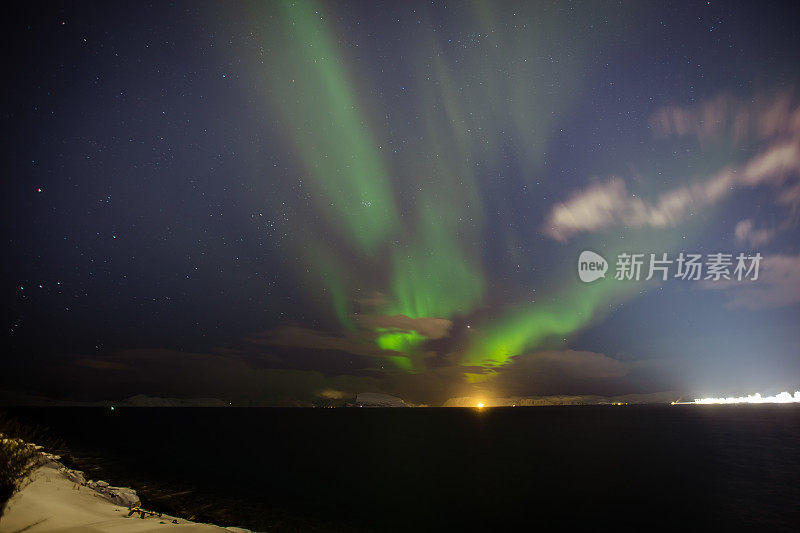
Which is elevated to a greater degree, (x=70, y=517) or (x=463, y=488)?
(x=70, y=517)

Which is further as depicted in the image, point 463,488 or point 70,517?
point 463,488

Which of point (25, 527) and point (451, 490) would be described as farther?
point (451, 490)

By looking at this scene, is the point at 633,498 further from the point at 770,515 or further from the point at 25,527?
the point at 25,527

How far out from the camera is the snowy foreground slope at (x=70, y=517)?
494 inches

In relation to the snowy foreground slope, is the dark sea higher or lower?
lower

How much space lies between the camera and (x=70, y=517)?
46.3 ft

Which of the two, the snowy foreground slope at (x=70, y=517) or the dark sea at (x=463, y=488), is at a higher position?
the snowy foreground slope at (x=70, y=517)

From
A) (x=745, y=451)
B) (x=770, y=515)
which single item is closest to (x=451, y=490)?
(x=770, y=515)

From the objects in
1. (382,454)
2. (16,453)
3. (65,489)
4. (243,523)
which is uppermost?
(16,453)

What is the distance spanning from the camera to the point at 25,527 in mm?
12172

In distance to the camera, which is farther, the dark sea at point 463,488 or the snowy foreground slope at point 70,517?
the dark sea at point 463,488

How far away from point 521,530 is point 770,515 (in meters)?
20.0

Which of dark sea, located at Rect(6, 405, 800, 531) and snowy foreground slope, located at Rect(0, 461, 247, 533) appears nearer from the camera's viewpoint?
snowy foreground slope, located at Rect(0, 461, 247, 533)

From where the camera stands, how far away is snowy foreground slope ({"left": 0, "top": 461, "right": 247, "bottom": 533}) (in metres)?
12.6
